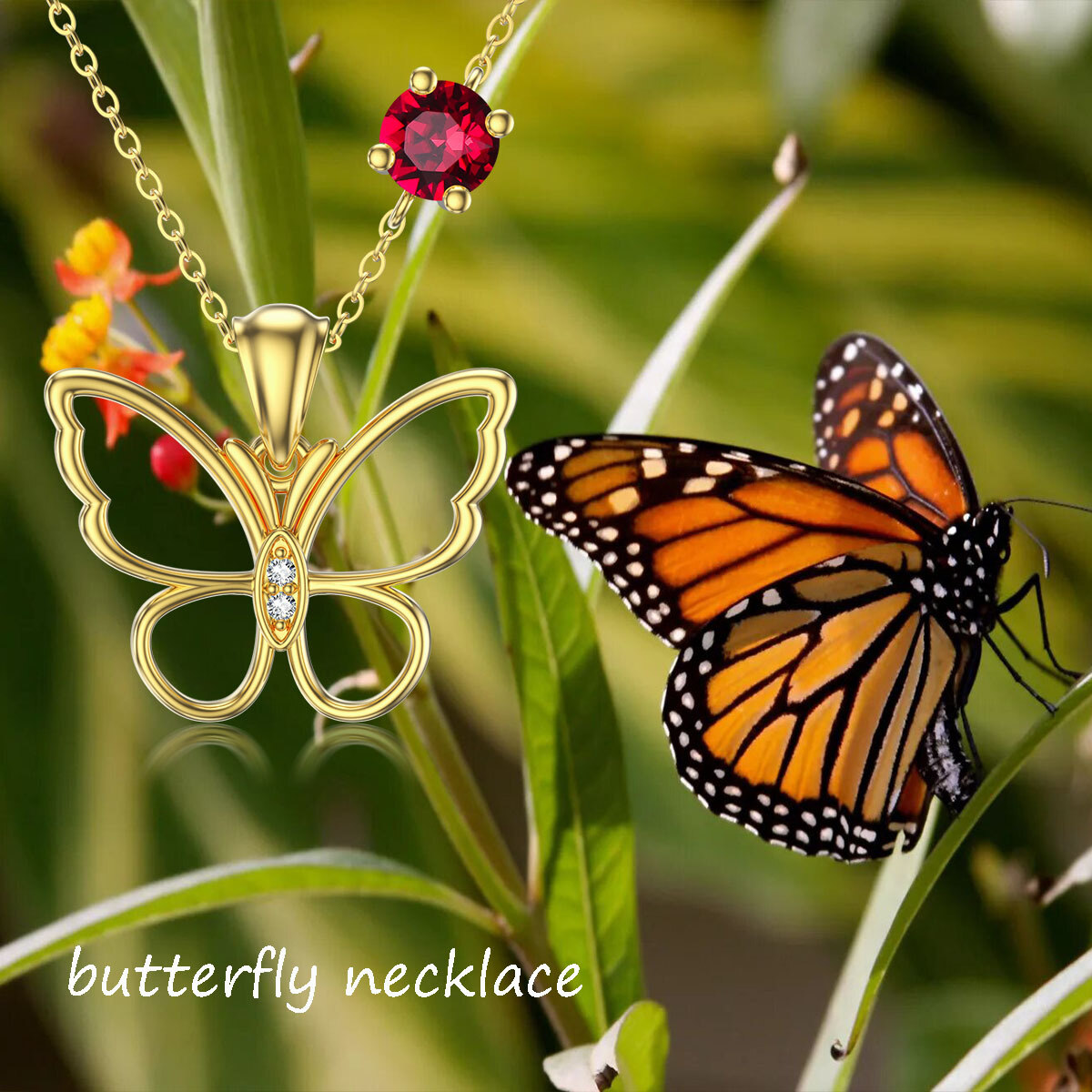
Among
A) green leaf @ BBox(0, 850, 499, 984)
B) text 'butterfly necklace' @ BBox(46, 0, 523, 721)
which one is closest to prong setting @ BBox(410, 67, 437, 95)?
text 'butterfly necklace' @ BBox(46, 0, 523, 721)

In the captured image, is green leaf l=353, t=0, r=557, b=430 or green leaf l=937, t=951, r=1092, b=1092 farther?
green leaf l=353, t=0, r=557, b=430

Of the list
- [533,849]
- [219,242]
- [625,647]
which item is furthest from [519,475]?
[219,242]

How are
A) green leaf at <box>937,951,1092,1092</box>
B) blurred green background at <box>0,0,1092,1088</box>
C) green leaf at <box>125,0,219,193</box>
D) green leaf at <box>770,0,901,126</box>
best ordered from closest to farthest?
green leaf at <box>937,951,1092,1092</box>, green leaf at <box>125,0,219,193</box>, green leaf at <box>770,0,901,126</box>, blurred green background at <box>0,0,1092,1088</box>

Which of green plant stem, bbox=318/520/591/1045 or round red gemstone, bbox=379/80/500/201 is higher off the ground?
round red gemstone, bbox=379/80/500/201

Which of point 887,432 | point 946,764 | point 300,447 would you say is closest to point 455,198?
point 300,447

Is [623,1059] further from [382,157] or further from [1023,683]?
[382,157]

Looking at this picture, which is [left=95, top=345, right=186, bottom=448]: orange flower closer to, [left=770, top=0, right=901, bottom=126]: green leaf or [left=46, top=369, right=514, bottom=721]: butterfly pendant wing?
[left=46, top=369, right=514, bottom=721]: butterfly pendant wing

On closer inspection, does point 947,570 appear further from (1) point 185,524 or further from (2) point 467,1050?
(1) point 185,524

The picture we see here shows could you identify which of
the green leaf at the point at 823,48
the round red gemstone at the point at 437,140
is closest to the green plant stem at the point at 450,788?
the round red gemstone at the point at 437,140
